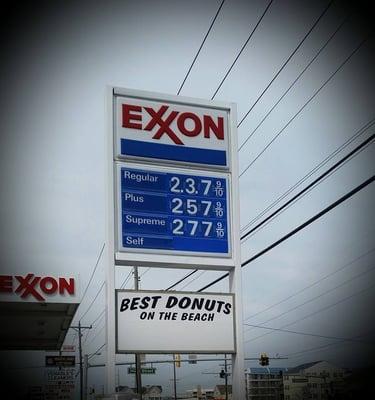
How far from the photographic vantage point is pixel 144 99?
14.4 meters

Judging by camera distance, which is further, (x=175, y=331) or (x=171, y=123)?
(x=171, y=123)

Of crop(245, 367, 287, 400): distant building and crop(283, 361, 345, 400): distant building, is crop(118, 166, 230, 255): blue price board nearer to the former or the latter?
crop(283, 361, 345, 400): distant building

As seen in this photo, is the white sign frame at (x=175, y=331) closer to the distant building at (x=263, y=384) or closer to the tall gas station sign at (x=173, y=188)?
the tall gas station sign at (x=173, y=188)

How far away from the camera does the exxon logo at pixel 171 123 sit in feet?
46.5

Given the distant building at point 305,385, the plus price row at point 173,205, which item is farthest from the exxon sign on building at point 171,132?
the distant building at point 305,385

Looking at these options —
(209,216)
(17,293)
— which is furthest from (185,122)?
(17,293)

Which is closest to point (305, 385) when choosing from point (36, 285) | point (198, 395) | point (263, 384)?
point (263, 384)

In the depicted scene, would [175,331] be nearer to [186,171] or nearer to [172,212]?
[172,212]

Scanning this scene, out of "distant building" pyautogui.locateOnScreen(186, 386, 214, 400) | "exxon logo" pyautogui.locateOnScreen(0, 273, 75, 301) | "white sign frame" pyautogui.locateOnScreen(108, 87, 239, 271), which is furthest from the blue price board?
"distant building" pyautogui.locateOnScreen(186, 386, 214, 400)

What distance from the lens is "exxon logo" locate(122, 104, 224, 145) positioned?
46.5 feet

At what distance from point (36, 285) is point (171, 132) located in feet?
36.4

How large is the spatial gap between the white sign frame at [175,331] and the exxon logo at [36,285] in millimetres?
10967

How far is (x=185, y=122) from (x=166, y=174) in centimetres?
133

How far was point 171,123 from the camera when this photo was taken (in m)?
14.5
